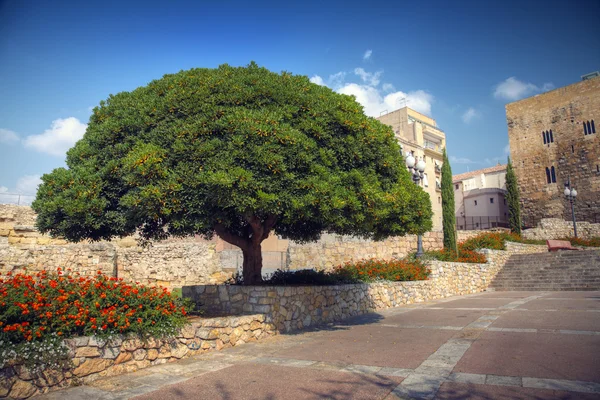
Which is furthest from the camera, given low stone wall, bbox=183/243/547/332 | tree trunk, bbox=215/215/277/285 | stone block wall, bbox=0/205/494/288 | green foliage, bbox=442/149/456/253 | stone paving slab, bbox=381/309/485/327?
green foliage, bbox=442/149/456/253

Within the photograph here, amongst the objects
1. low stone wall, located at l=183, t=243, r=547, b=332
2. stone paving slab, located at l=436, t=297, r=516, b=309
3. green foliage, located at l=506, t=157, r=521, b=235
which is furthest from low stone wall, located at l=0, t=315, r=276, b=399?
green foliage, located at l=506, t=157, r=521, b=235

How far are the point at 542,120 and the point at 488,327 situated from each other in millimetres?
41910

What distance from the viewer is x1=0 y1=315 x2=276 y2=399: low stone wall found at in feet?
15.6

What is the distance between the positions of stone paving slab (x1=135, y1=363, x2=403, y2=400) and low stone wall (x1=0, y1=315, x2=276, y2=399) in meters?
1.18

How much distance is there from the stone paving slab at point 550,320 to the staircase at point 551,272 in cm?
1119

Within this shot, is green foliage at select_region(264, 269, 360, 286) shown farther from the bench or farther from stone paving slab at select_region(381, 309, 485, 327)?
the bench

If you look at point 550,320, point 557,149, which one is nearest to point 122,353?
point 550,320

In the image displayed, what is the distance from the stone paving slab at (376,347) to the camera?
640 cm

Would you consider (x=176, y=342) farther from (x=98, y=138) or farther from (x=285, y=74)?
(x=285, y=74)

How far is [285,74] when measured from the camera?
29.6 ft

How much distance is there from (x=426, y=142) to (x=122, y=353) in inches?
1671

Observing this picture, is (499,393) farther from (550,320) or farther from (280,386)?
(550,320)

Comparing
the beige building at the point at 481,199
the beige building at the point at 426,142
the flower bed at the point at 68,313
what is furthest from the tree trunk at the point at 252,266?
the beige building at the point at 481,199

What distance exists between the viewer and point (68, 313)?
5.61 meters
